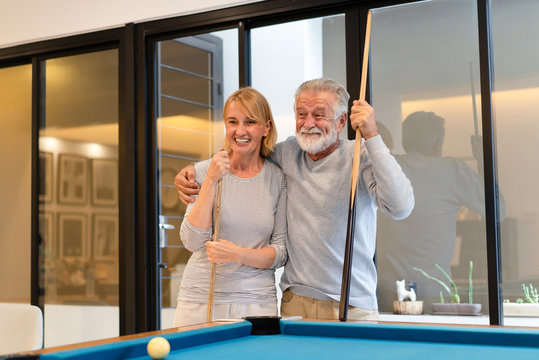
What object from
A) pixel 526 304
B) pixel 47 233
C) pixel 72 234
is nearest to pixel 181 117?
pixel 72 234

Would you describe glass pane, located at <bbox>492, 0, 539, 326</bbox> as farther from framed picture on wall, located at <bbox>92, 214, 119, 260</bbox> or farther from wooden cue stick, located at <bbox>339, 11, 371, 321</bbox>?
framed picture on wall, located at <bbox>92, 214, 119, 260</bbox>

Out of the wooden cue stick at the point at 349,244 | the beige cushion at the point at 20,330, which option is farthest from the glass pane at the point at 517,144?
the beige cushion at the point at 20,330

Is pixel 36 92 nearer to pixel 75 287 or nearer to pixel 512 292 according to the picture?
pixel 75 287

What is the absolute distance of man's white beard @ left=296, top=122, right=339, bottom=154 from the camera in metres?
2.57

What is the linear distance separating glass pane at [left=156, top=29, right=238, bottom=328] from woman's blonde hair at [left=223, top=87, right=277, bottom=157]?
4.75ft

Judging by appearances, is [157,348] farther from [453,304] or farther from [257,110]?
[453,304]

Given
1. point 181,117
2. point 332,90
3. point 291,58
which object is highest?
point 291,58

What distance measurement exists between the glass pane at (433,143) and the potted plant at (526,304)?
0.41ft

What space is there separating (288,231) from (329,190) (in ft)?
0.76

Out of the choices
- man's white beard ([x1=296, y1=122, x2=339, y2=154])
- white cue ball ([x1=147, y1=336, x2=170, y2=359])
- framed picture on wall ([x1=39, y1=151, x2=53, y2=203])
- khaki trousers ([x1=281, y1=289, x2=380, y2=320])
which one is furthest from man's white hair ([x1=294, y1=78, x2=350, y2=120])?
framed picture on wall ([x1=39, y1=151, x2=53, y2=203])

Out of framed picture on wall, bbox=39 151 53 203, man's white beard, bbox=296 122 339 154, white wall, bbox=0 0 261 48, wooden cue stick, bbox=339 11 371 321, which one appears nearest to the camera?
wooden cue stick, bbox=339 11 371 321

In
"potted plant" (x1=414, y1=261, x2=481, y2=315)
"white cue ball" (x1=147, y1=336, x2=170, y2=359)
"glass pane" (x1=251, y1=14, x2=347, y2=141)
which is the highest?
"glass pane" (x1=251, y1=14, x2=347, y2=141)

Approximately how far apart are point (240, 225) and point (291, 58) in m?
1.64

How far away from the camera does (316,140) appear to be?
257cm
